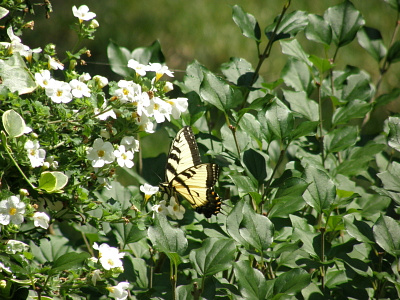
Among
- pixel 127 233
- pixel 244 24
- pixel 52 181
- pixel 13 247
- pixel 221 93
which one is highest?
pixel 244 24

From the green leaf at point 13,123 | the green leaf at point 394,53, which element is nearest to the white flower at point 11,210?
the green leaf at point 13,123

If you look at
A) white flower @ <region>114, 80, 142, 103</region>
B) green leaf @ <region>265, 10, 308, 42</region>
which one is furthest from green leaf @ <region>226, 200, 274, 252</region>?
green leaf @ <region>265, 10, 308, 42</region>

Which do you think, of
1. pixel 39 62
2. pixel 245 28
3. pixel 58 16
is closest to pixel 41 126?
pixel 39 62

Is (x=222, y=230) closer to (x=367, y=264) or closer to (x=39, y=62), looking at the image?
(x=367, y=264)

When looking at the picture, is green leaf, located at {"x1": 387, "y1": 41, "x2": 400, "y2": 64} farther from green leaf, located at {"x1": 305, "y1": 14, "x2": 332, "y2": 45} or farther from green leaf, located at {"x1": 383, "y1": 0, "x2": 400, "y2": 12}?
green leaf, located at {"x1": 305, "y1": 14, "x2": 332, "y2": 45}

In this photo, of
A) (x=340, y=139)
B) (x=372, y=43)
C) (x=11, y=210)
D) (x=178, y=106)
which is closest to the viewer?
(x=11, y=210)

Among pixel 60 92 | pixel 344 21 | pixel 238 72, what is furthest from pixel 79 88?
pixel 344 21

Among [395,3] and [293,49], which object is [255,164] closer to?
[293,49]

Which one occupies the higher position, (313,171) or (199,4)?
(313,171)
